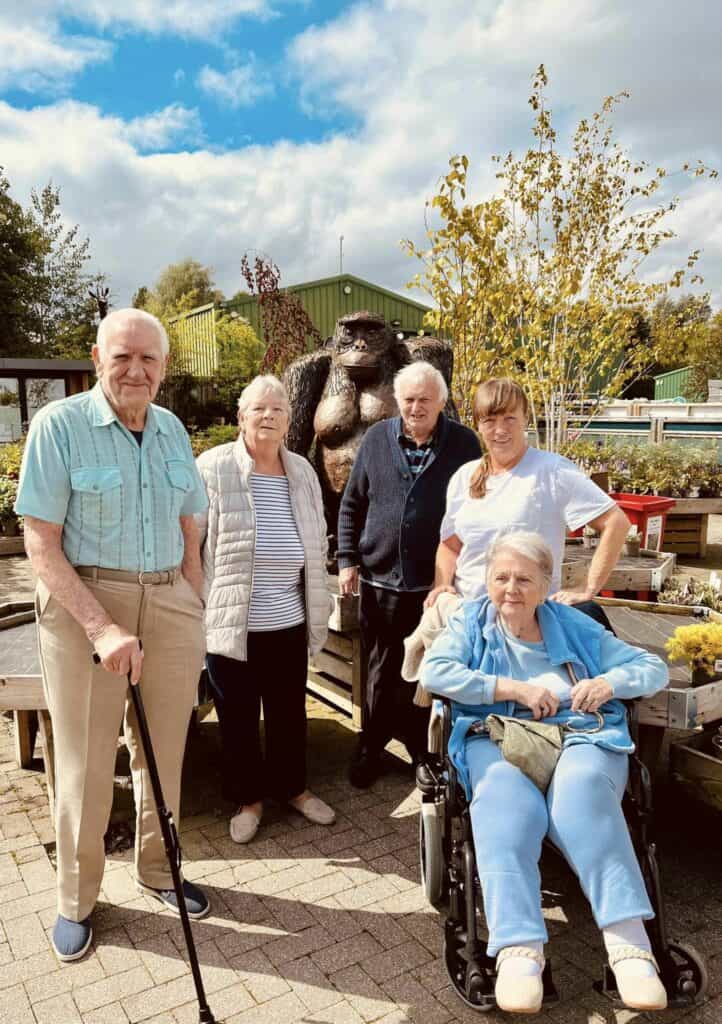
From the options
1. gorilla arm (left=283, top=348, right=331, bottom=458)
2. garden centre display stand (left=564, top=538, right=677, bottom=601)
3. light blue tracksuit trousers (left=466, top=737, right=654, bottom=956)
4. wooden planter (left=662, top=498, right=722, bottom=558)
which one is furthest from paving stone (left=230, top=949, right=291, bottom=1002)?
wooden planter (left=662, top=498, right=722, bottom=558)

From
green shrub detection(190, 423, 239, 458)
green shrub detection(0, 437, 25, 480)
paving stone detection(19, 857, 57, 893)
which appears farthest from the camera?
green shrub detection(190, 423, 239, 458)

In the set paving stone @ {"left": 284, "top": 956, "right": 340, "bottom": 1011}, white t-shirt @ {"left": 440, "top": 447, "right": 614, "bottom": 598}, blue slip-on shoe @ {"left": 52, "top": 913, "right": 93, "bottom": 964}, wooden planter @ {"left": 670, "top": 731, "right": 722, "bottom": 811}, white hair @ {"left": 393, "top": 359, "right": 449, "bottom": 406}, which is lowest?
paving stone @ {"left": 284, "top": 956, "right": 340, "bottom": 1011}

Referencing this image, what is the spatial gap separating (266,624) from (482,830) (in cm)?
117

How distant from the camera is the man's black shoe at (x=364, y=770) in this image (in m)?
3.37

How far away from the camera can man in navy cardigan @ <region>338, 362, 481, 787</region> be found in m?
3.12

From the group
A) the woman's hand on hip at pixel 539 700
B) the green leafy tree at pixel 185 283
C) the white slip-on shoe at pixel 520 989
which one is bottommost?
the white slip-on shoe at pixel 520 989

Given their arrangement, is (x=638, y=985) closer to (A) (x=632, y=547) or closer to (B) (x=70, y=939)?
(B) (x=70, y=939)

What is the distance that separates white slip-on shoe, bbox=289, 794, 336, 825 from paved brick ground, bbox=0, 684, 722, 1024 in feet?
0.11

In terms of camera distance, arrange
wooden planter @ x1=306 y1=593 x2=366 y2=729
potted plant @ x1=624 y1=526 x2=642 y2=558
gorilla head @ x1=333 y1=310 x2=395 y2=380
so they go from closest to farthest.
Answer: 1. wooden planter @ x1=306 y1=593 x2=366 y2=729
2. gorilla head @ x1=333 y1=310 x2=395 y2=380
3. potted plant @ x1=624 y1=526 x2=642 y2=558

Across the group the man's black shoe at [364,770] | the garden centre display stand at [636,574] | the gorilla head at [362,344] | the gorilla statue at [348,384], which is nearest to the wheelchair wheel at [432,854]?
the man's black shoe at [364,770]

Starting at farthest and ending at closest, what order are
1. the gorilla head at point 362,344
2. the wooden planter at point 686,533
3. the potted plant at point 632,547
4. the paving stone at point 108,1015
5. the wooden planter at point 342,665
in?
the wooden planter at point 686,533, the potted plant at point 632,547, the gorilla head at point 362,344, the wooden planter at point 342,665, the paving stone at point 108,1015

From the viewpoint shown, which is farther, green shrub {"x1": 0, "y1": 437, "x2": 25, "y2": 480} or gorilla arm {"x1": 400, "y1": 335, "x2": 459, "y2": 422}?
green shrub {"x1": 0, "y1": 437, "x2": 25, "y2": 480}

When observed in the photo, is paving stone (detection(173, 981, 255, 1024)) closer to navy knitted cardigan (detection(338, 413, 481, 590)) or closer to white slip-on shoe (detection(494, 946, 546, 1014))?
white slip-on shoe (detection(494, 946, 546, 1014))

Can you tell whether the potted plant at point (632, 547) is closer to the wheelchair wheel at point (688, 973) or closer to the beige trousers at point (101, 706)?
the wheelchair wheel at point (688, 973)
